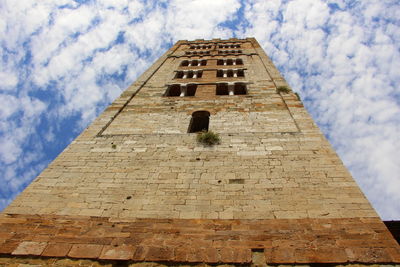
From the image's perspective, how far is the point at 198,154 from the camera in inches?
283

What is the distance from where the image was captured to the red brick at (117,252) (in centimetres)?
455

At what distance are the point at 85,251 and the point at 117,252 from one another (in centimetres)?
54

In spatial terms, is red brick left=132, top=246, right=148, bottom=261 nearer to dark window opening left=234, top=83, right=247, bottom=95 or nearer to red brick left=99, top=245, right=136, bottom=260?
red brick left=99, top=245, right=136, bottom=260

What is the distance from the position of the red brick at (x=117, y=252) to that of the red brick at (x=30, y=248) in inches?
42.4

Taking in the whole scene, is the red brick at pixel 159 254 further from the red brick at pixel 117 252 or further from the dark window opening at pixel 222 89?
the dark window opening at pixel 222 89

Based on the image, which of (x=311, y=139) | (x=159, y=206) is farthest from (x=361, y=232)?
(x=159, y=206)

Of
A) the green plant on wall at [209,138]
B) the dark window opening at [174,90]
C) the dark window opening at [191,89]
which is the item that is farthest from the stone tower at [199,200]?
the dark window opening at [191,89]

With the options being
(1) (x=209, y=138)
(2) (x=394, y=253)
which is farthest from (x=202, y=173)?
(2) (x=394, y=253)

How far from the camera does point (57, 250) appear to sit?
4715 millimetres

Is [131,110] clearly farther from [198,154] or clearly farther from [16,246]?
[16,246]

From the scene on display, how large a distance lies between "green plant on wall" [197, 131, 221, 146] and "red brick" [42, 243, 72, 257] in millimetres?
4015

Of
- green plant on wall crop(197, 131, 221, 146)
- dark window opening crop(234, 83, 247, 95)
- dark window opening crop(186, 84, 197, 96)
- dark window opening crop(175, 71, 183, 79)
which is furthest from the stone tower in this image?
dark window opening crop(175, 71, 183, 79)

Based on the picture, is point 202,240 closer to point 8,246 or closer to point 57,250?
point 57,250

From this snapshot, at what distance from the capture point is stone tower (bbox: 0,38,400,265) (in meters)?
4.60
